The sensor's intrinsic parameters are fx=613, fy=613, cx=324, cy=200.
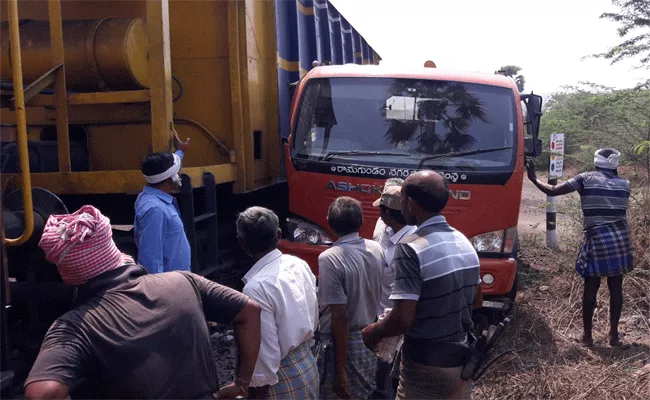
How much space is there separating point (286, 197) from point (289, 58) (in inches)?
53.9

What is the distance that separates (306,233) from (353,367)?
6.17 feet

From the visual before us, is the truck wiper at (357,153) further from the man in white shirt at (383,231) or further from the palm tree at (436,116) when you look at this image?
the man in white shirt at (383,231)

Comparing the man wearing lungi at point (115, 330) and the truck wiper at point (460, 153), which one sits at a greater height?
the truck wiper at point (460, 153)

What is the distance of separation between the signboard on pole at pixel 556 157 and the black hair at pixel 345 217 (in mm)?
5209

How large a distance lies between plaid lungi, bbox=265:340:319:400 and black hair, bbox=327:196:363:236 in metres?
0.69

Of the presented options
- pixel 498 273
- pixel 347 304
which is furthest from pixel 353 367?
pixel 498 273

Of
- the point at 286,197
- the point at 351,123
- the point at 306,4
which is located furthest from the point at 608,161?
the point at 306,4

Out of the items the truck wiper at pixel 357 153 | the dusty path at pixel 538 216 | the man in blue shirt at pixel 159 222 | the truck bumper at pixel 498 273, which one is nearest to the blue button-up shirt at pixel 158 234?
the man in blue shirt at pixel 159 222

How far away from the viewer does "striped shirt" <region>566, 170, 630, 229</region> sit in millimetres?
5027

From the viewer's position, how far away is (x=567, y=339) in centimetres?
518

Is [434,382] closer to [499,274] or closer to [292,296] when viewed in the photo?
[292,296]

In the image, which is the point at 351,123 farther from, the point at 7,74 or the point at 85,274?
the point at 85,274

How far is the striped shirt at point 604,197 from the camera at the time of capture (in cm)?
503

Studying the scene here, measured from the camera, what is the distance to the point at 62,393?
1622 millimetres
